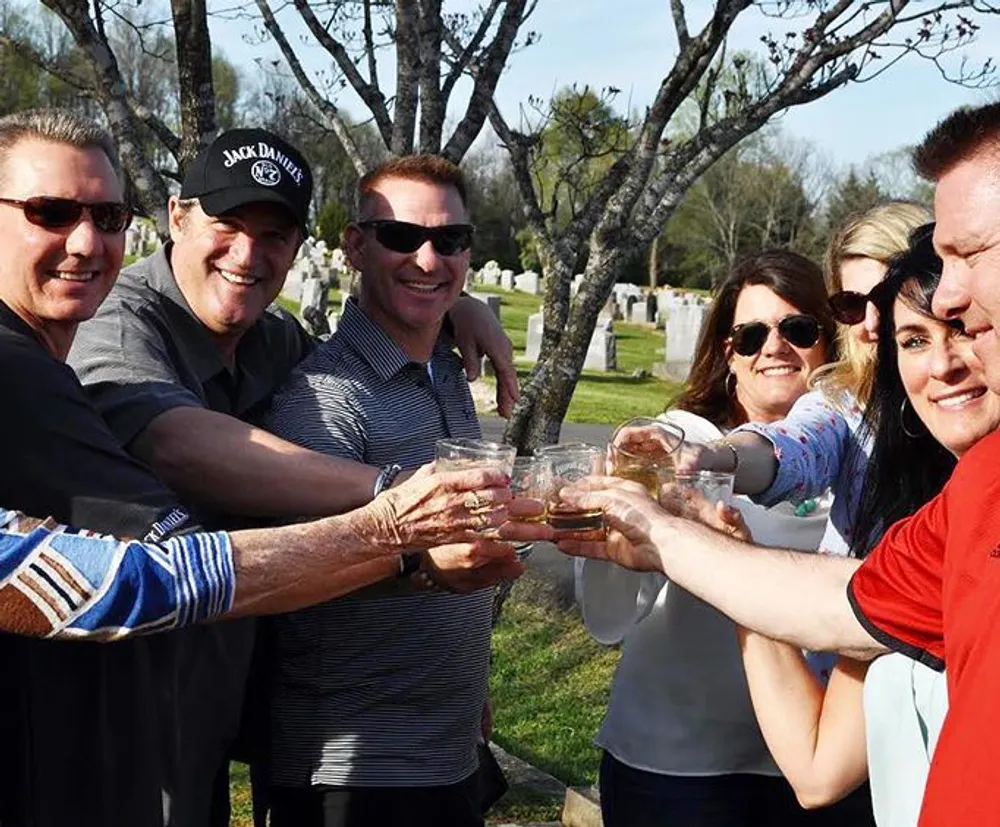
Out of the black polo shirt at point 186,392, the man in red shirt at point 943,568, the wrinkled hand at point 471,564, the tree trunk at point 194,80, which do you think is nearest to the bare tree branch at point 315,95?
the tree trunk at point 194,80

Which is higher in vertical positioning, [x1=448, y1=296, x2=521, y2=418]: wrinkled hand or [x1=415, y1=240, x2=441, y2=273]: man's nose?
[x1=415, y1=240, x2=441, y2=273]: man's nose

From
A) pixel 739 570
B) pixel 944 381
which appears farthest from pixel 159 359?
pixel 944 381

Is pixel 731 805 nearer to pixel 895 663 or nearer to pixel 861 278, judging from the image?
pixel 895 663

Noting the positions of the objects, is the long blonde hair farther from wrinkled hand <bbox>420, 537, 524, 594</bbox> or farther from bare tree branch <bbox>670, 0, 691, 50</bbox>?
bare tree branch <bbox>670, 0, 691, 50</bbox>

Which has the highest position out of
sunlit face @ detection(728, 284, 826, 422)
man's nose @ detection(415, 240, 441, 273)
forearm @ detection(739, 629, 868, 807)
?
man's nose @ detection(415, 240, 441, 273)

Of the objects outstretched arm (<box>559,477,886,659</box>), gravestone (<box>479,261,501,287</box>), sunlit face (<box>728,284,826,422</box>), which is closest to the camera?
outstretched arm (<box>559,477,886,659</box>)

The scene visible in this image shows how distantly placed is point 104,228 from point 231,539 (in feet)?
2.82

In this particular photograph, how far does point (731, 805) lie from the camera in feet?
10.4

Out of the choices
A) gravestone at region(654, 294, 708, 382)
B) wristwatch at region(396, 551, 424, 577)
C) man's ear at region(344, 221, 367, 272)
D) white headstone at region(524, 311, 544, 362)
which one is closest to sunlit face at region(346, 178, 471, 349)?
man's ear at region(344, 221, 367, 272)

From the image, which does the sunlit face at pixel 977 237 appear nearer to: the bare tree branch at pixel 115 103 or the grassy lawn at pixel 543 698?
the grassy lawn at pixel 543 698

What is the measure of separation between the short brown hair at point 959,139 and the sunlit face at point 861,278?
3.34ft

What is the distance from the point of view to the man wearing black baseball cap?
2.91 m

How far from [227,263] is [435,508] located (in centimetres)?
103

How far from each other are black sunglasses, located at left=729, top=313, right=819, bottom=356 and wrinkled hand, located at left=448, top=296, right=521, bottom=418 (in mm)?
845
